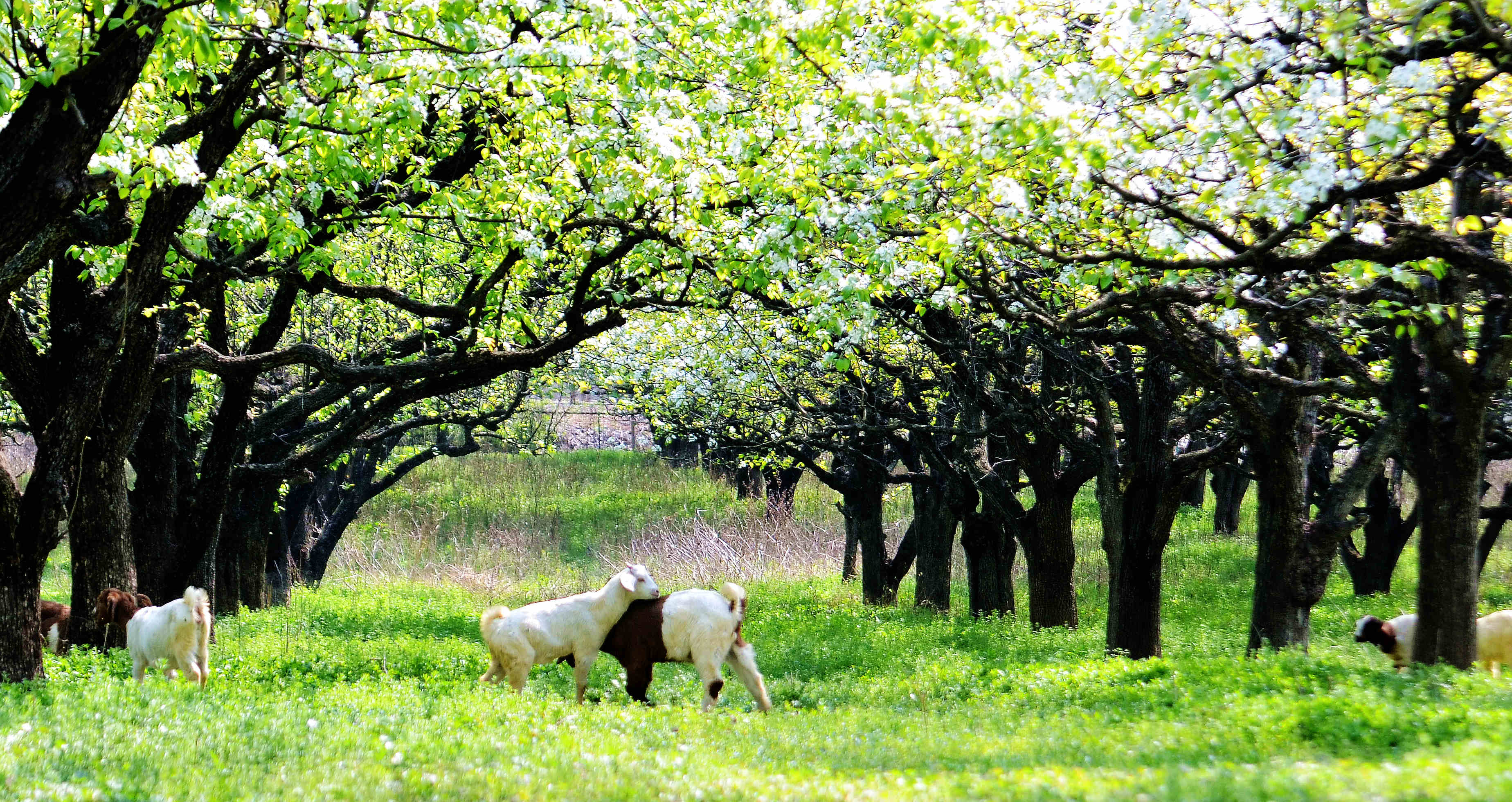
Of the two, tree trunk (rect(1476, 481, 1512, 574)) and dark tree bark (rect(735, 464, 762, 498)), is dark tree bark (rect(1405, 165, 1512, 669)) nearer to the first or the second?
tree trunk (rect(1476, 481, 1512, 574))

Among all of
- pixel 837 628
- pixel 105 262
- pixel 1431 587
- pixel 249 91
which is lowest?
pixel 837 628

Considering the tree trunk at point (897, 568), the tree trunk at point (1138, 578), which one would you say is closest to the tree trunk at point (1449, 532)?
the tree trunk at point (1138, 578)

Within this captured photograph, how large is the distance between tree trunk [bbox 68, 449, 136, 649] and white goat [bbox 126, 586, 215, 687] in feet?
5.99

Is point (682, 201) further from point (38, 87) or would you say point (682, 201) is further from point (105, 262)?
point (38, 87)

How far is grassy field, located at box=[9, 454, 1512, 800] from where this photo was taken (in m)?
6.98

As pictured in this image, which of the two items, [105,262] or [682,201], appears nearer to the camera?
[105,262]

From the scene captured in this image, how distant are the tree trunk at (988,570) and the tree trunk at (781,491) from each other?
13.2 meters

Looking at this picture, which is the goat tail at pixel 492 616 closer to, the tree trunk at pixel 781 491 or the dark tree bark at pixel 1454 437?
the dark tree bark at pixel 1454 437

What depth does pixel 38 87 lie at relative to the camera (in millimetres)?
7648

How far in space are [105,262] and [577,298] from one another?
5.69 m

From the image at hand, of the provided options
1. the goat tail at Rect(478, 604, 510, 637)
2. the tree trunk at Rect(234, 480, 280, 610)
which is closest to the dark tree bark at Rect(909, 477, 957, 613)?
the tree trunk at Rect(234, 480, 280, 610)

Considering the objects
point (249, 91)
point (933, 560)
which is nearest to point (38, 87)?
point (249, 91)

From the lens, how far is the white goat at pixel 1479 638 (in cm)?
1348

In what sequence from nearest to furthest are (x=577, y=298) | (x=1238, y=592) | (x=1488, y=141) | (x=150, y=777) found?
(x=150, y=777) → (x=1488, y=141) → (x=577, y=298) → (x=1238, y=592)
